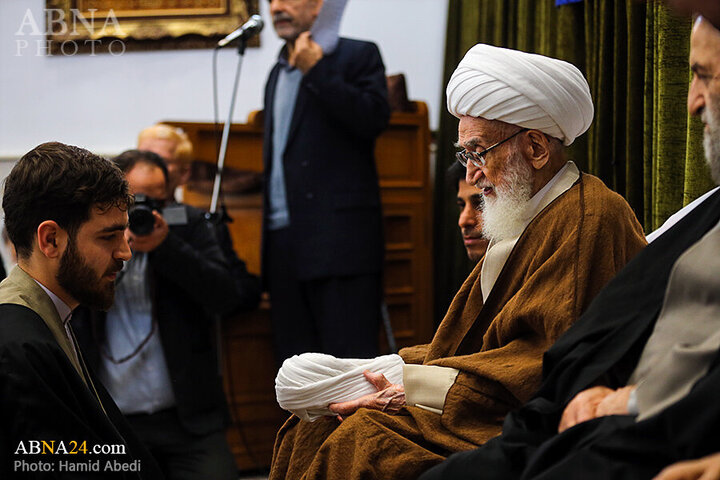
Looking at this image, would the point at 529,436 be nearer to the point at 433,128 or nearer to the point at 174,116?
the point at 433,128

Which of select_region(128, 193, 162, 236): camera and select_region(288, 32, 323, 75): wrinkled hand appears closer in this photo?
select_region(128, 193, 162, 236): camera

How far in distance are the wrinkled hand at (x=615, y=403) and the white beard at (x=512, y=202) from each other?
0.73m

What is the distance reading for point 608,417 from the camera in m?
1.59

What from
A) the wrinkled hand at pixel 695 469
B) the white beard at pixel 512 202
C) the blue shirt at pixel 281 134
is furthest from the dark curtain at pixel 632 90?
the wrinkled hand at pixel 695 469

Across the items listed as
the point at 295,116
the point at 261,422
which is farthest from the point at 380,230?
the point at 261,422

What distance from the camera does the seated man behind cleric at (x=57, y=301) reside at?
1.90 metres

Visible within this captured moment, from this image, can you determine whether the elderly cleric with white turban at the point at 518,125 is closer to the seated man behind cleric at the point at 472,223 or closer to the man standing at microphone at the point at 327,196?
the seated man behind cleric at the point at 472,223

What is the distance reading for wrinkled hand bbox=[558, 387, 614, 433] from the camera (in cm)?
166

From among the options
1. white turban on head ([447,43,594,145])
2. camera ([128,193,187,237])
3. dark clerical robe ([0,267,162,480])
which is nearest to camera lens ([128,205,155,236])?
camera ([128,193,187,237])

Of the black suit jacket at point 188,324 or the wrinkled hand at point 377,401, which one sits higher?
the wrinkled hand at point 377,401

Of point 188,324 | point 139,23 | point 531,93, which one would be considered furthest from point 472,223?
point 139,23

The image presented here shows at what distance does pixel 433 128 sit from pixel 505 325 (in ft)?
11.8

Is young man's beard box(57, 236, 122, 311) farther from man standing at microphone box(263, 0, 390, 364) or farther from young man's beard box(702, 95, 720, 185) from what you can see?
man standing at microphone box(263, 0, 390, 364)

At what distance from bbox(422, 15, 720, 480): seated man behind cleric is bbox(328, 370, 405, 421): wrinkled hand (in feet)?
1.49
